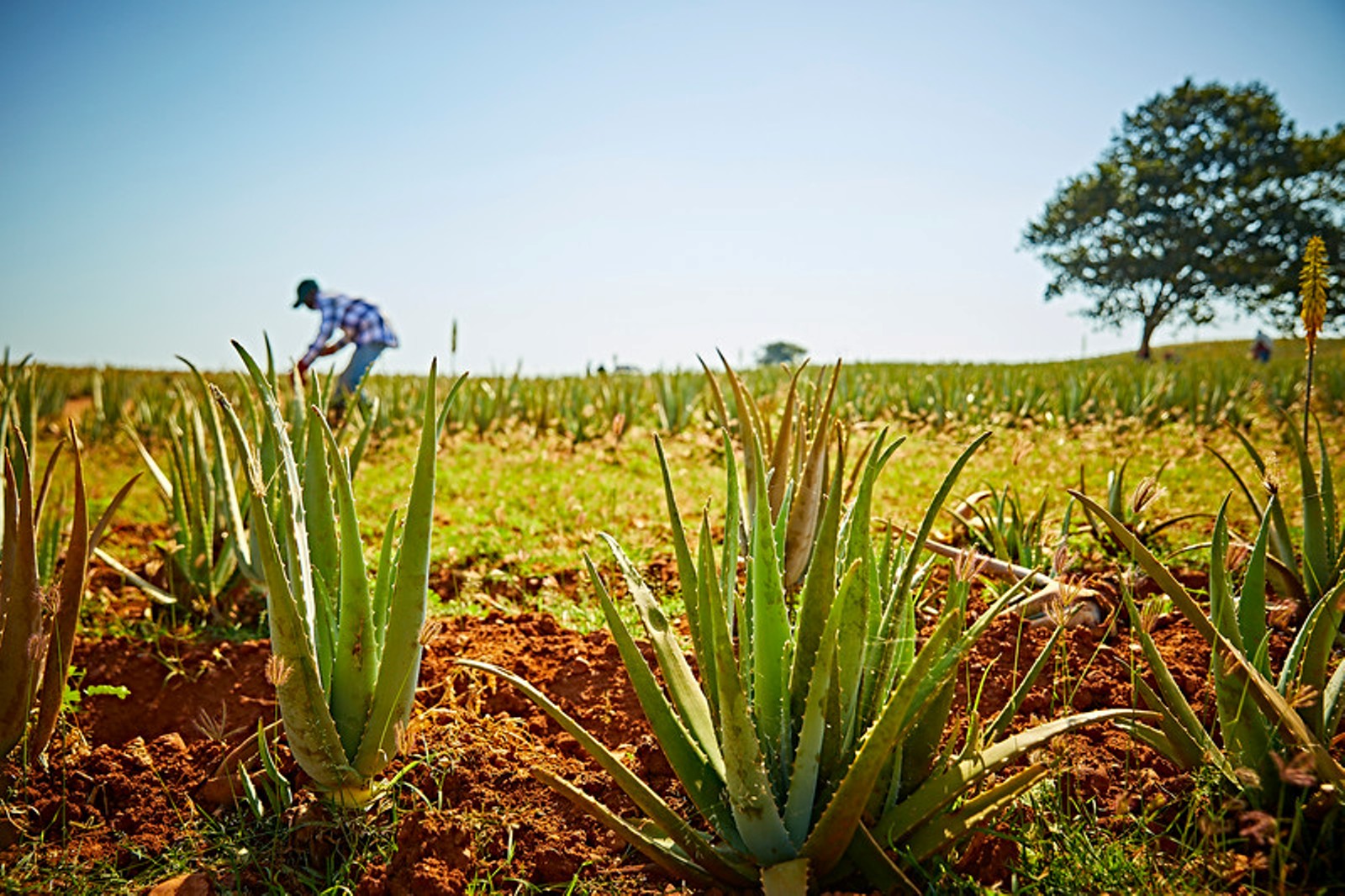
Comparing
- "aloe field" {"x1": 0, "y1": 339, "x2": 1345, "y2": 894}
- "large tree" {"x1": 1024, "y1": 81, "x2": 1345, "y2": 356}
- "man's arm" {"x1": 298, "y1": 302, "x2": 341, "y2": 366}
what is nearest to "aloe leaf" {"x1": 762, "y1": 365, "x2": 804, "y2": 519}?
"aloe field" {"x1": 0, "y1": 339, "x2": 1345, "y2": 894}

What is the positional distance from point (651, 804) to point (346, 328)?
8.67 metres

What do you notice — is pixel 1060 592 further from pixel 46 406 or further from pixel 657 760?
pixel 46 406

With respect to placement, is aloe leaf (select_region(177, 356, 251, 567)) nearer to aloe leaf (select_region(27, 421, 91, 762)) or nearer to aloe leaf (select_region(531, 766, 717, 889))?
aloe leaf (select_region(27, 421, 91, 762))

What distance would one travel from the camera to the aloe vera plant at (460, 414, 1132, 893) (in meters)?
1.14

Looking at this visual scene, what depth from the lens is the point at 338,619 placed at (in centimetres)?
160

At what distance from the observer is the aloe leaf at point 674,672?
1.30m

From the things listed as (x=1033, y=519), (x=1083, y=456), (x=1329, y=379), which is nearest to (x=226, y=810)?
(x=1033, y=519)

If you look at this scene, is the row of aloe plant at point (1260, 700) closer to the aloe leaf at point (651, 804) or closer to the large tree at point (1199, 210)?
the aloe leaf at point (651, 804)

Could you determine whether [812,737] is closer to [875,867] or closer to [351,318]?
[875,867]

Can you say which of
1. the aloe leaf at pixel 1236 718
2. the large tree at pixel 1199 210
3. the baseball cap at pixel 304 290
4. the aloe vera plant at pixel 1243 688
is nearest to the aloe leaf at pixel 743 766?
the aloe vera plant at pixel 1243 688

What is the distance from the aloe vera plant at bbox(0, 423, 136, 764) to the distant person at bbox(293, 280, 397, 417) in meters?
7.12

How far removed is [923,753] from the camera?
1.37 metres

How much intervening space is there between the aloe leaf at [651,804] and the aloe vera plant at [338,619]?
27cm

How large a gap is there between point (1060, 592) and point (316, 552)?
130cm
